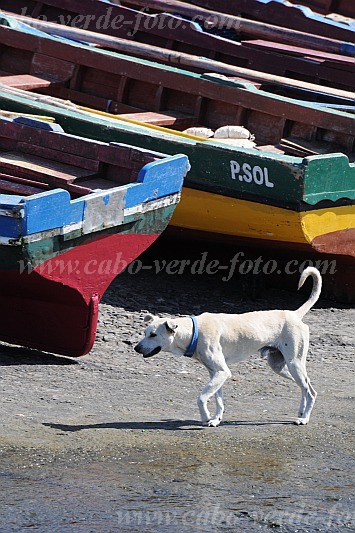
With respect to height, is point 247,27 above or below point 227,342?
above

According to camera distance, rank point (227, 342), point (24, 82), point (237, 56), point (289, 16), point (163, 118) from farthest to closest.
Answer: point (289, 16) < point (237, 56) < point (24, 82) < point (163, 118) < point (227, 342)

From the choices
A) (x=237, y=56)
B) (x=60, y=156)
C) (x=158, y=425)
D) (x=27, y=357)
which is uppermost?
(x=237, y=56)

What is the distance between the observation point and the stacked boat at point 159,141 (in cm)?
825

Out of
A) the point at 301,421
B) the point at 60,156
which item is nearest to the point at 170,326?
the point at 301,421

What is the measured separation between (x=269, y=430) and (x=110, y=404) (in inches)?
48.1

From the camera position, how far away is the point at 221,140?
10492 millimetres

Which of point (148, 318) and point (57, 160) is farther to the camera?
point (57, 160)

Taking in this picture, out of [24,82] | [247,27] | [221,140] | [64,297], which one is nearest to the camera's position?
[64,297]

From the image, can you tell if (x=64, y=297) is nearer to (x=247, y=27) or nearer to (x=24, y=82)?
(x=24, y=82)

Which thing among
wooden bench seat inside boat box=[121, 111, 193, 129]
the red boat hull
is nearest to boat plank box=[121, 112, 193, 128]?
wooden bench seat inside boat box=[121, 111, 193, 129]

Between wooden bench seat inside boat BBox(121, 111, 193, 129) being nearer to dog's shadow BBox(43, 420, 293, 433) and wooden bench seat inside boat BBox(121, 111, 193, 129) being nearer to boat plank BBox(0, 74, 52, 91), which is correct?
boat plank BBox(0, 74, 52, 91)

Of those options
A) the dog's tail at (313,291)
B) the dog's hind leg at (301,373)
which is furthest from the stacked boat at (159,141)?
the dog's hind leg at (301,373)

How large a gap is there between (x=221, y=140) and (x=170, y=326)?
12.7ft

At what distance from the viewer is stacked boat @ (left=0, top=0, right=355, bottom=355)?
8.25 m
